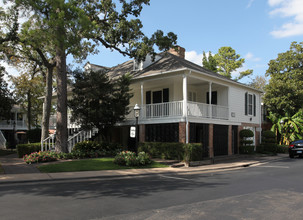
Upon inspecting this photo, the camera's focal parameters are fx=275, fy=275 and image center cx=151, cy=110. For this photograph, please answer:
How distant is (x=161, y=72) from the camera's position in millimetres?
18266

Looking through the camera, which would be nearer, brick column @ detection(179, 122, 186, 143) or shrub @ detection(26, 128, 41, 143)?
brick column @ detection(179, 122, 186, 143)

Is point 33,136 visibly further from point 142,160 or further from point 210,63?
point 210,63

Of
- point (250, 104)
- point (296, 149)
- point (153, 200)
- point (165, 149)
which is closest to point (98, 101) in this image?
point (165, 149)

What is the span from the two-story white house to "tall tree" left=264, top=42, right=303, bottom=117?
6.85 m

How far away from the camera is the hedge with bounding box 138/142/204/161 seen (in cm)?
1614

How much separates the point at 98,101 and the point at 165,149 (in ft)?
18.0

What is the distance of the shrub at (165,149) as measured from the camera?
1658 cm

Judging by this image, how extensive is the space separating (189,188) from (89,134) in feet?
41.8

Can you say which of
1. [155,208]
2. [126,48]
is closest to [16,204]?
[155,208]

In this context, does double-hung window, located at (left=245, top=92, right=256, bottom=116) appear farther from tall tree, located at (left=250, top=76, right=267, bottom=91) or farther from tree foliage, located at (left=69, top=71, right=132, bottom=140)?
tall tree, located at (left=250, top=76, right=267, bottom=91)

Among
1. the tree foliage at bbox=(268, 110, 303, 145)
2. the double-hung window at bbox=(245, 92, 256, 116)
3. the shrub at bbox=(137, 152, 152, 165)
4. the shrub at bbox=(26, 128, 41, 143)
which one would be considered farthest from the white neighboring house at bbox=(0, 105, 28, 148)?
the tree foliage at bbox=(268, 110, 303, 145)

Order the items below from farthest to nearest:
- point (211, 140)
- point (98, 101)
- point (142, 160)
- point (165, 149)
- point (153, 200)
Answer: point (211, 140), point (98, 101), point (165, 149), point (142, 160), point (153, 200)

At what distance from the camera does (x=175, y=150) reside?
1675 cm

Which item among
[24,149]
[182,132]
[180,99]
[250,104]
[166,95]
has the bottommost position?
[24,149]
